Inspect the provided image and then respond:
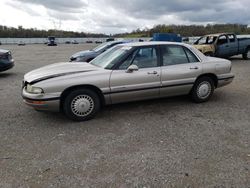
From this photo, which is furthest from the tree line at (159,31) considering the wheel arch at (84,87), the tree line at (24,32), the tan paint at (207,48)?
the wheel arch at (84,87)

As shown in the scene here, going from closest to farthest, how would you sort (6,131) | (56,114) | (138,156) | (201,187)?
1. (201,187)
2. (138,156)
3. (6,131)
4. (56,114)

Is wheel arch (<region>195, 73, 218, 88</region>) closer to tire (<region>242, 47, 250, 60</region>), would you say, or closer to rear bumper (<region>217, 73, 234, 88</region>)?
rear bumper (<region>217, 73, 234, 88</region>)

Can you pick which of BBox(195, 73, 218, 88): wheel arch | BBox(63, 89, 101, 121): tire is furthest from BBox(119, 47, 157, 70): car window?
BBox(195, 73, 218, 88): wheel arch

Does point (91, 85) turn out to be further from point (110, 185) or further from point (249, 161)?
point (249, 161)

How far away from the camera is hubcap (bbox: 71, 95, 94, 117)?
4.29 m

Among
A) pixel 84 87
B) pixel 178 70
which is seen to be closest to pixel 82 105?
Answer: pixel 84 87

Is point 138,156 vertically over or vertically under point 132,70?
under

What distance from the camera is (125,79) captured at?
4500 millimetres

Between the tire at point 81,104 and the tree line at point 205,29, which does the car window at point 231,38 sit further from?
the tree line at point 205,29

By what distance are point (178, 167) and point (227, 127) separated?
1.72 m

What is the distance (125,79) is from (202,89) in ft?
6.88

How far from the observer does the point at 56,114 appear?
4.78 metres

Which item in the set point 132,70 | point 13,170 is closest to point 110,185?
point 13,170

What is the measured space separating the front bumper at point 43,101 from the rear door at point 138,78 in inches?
43.3
